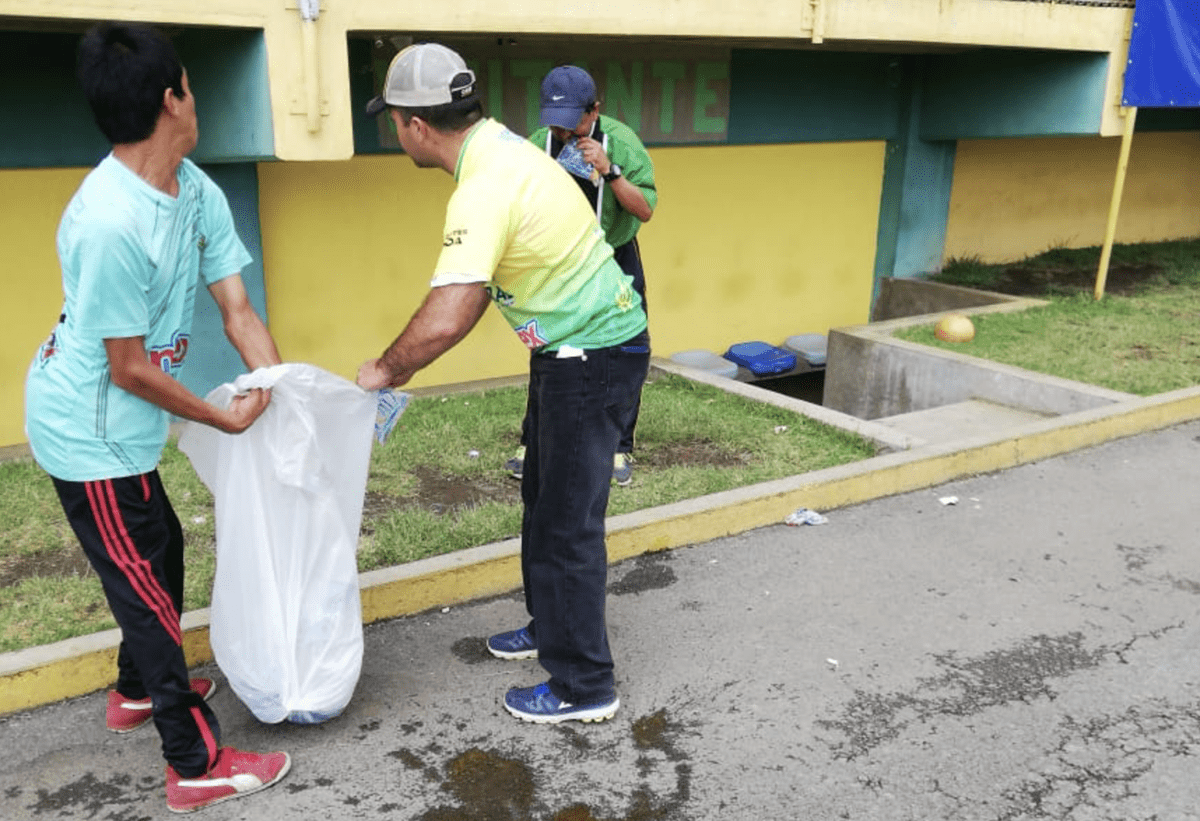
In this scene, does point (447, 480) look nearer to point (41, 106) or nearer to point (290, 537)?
point (290, 537)

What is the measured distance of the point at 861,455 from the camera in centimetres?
548

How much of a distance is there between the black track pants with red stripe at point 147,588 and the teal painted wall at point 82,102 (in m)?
2.74

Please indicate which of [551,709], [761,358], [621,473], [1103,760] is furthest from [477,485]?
[761,358]

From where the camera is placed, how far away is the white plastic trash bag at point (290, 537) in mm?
2873

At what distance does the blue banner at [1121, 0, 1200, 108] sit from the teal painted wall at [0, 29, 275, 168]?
6.78m

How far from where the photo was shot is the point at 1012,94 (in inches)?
346

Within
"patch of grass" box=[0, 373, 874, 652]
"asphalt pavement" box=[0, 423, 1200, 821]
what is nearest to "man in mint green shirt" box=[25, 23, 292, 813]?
"asphalt pavement" box=[0, 423, 1200, 821]

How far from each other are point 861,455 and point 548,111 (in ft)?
7.99

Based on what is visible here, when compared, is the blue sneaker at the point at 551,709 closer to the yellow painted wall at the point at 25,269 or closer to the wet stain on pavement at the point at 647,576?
the wet stain on pavement at the point at 647,576

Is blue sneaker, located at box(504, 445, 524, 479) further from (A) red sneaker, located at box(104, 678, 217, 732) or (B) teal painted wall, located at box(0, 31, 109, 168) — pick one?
(B) teal painted wall, located at box(0, 31, 109, 168)

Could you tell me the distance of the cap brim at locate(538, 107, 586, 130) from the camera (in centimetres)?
428

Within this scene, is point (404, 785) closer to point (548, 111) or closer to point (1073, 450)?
point (548, 111)

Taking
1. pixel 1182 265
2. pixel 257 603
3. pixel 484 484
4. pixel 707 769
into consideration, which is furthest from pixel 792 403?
pixel 1182 265

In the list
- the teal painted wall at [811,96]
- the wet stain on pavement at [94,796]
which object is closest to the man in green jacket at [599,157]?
the wet stain on pavement at [94,796]
